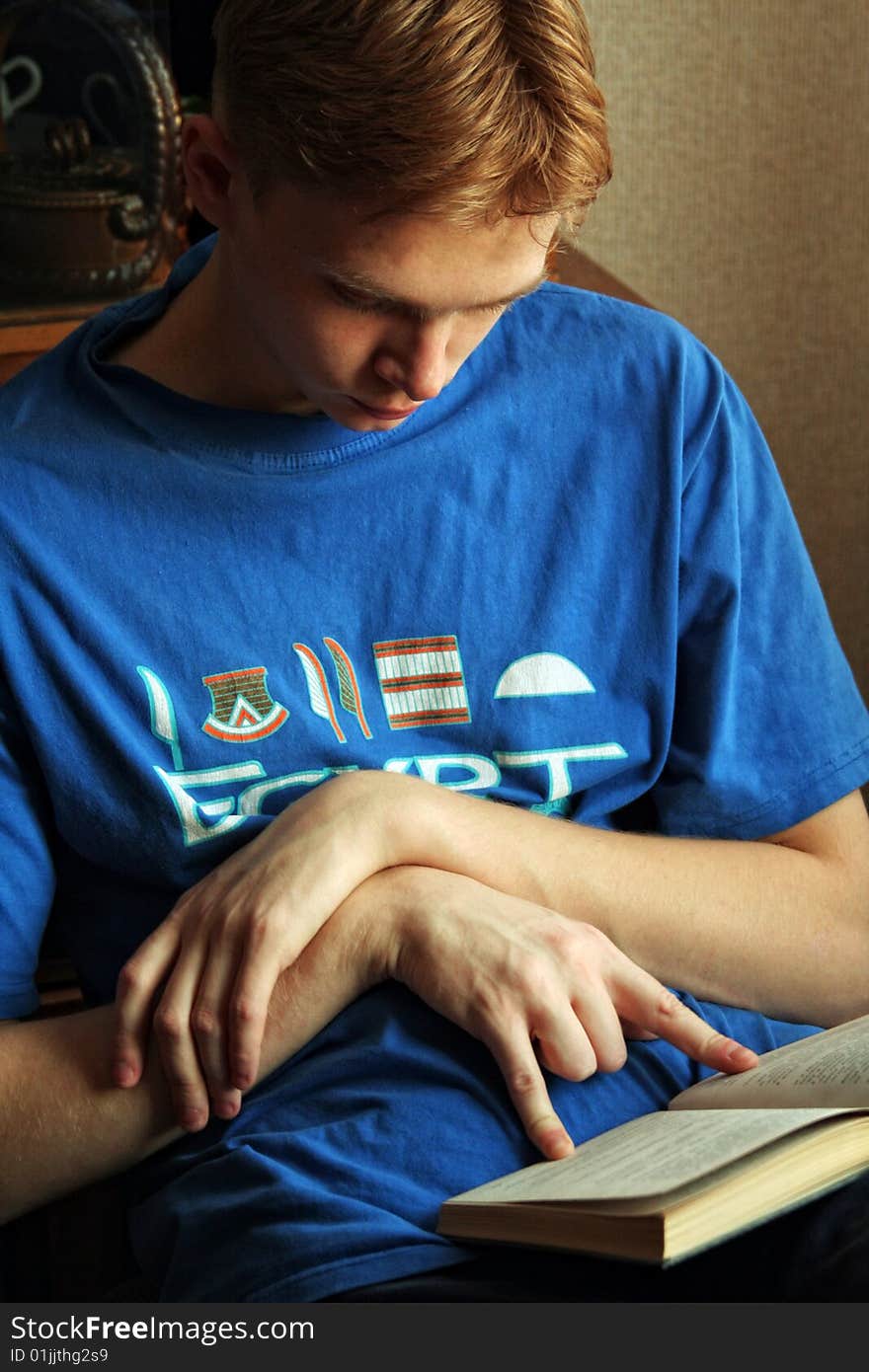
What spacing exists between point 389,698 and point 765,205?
1.04 m

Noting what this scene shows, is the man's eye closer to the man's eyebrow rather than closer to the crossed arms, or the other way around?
the man's eyebrow

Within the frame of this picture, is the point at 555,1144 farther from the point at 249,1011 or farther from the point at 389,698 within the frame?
the point at 389,698

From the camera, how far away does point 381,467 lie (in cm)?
103

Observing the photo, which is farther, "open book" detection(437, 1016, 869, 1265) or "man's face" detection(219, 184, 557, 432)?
"man's face" detection(219, 184, 557, 432)

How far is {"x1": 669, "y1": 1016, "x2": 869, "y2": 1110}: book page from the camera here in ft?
2.59

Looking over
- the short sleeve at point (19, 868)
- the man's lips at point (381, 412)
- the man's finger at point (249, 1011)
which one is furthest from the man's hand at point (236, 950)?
the man's lips at point (381, 412)

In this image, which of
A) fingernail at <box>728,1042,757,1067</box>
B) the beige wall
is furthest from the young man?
the beige wall

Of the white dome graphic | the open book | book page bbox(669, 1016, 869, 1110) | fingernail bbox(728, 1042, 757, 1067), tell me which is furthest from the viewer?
the white dome graphic

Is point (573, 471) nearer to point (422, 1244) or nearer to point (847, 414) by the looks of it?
point (422, 1244)

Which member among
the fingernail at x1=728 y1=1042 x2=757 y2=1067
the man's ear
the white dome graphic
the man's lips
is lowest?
the fingernail at x1=728 y1=1042 x2=757 y2=1067

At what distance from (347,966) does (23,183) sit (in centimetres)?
112

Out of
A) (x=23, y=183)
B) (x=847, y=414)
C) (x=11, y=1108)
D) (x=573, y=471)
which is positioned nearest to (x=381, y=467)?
(x=573, y=471)
